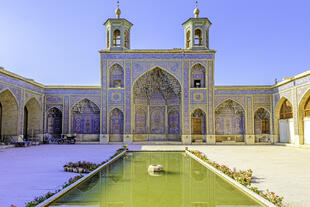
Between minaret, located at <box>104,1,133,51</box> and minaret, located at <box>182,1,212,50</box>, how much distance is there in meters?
3.78

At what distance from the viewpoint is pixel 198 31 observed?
52.8ft

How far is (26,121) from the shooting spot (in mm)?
15461

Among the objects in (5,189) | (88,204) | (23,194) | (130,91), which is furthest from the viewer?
(130,91)

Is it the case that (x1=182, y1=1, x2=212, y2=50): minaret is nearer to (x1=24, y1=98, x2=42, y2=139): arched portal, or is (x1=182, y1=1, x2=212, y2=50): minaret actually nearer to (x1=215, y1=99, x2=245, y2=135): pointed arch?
(x1=215, y1=99, x2=245, y2=135): pointed arch

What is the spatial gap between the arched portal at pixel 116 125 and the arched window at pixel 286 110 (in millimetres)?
9123

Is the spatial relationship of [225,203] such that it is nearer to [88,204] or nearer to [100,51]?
[88,204]

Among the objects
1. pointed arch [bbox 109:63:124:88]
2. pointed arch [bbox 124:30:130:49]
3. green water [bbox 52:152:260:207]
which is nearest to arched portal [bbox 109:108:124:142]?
pointed arch [bbox 109:63:124:88]

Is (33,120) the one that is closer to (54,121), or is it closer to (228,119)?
(54,121)

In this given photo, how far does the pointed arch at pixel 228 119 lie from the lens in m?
15.8

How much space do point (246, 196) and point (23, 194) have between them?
329 cm

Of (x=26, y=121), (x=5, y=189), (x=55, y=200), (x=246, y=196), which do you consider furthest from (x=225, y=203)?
(x=26, y=121)

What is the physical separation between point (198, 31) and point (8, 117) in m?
11.6

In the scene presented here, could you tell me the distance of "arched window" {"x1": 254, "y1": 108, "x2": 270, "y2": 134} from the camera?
15.5 metres

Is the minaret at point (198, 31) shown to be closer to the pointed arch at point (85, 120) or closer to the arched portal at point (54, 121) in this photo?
the pointed arch at point (85, 120)
